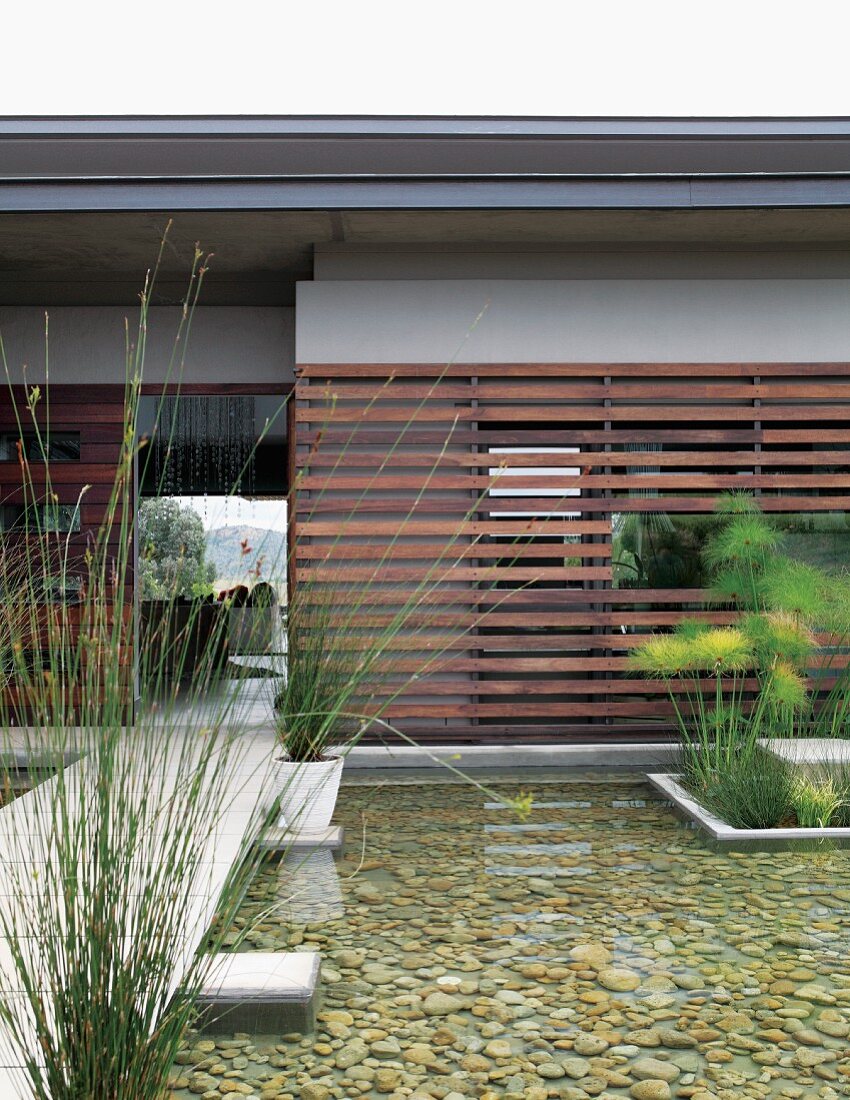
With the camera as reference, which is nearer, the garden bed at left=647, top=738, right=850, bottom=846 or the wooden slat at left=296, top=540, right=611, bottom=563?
the garden bed at left=647, top=738, right=850, bottom=846

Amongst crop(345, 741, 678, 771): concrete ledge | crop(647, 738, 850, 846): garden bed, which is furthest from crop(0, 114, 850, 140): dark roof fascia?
crop(647, 738, 850, 846): garden bed

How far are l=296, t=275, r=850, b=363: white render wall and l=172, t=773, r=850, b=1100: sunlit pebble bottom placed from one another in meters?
3.05

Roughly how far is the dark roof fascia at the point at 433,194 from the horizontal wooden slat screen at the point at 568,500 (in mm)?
1120

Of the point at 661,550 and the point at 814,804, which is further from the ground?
the point at 661,550

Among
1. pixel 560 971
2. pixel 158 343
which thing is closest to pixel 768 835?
pixel 560 971

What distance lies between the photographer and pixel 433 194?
5.47 m

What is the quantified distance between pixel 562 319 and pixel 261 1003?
186 inches

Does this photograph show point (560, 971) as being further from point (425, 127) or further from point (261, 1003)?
point (425, 127)

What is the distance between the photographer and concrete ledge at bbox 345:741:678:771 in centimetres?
598

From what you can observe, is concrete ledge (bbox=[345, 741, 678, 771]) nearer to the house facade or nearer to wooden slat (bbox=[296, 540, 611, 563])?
the house facade
